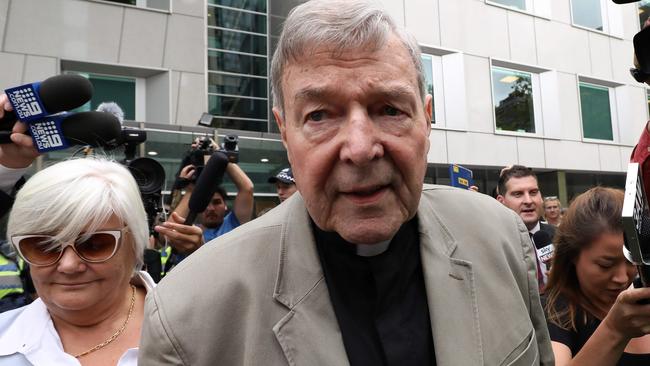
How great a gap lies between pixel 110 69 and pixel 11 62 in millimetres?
1845

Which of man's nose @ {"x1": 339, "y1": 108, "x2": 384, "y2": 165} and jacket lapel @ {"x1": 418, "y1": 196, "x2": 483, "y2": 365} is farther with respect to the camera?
jacket lapel @ {"x1": 418, "y1": 196, "x2": 483, "y2": 365}

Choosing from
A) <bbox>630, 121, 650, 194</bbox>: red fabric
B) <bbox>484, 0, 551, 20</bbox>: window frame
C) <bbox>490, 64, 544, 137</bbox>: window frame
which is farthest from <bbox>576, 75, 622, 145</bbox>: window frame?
<bbox>630, 121, 650, 194</bbox>: red fabric

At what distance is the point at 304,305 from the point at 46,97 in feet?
4.58

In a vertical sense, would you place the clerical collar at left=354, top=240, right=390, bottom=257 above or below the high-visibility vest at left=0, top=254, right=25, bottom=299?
above

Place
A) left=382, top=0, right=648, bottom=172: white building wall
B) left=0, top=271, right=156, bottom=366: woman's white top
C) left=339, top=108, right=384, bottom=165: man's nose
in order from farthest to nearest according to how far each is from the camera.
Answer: left=382, top=0, right=648, bottom=172: white building wall → left=0, top=271, right=156, bottom=366: woman's white top → left=339, top=108, right=384, bottom=165: man's nose

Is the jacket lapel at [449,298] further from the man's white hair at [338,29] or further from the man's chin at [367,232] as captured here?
the man's white hair at [338,29]

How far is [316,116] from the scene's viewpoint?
1.43 metres

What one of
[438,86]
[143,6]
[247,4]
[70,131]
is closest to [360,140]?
[70,131]

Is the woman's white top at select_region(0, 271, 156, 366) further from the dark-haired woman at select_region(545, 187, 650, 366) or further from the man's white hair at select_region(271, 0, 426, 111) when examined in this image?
the dark-haired woman at select_region(545, 187, 650, 366)

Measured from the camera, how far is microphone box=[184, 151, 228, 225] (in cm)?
313

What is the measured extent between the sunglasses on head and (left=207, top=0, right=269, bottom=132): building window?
39.3 feet

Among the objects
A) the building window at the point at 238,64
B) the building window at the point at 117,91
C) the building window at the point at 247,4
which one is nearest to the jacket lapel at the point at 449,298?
the building window at the point at 117,91

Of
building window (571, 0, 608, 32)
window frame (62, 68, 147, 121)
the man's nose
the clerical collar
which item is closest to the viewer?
the man's nose

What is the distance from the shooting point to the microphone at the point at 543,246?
14.3 feet
